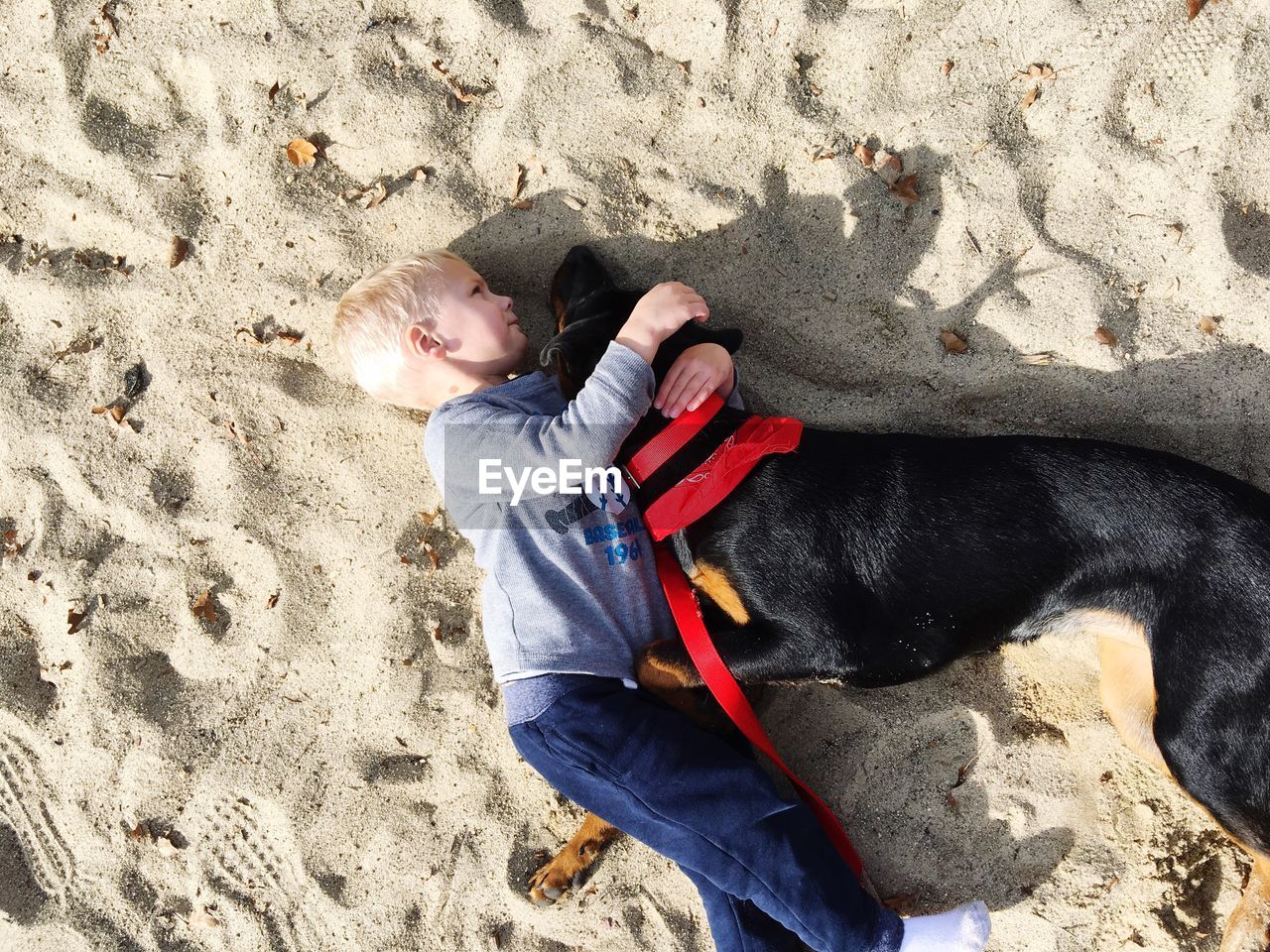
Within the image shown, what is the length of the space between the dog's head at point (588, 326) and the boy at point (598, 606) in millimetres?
86

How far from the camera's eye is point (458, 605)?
12.0 feet

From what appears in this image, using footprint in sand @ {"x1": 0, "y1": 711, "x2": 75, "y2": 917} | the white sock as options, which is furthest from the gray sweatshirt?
footprint in sand @ {"x1": 0, "y1": 711, "x2": 75, "y2": 917}

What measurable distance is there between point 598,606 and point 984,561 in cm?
126

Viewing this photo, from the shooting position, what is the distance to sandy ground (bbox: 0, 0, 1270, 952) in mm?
3336

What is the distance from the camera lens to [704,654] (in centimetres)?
290

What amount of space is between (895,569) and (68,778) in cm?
326

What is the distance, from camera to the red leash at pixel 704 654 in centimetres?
290

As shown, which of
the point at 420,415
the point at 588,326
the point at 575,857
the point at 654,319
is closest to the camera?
the point at 654,319

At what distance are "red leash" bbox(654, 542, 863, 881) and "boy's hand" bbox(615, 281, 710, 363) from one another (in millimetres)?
716

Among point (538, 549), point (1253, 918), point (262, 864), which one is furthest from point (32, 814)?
point (1253, 918)

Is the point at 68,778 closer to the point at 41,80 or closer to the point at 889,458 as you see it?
the point at 41,80

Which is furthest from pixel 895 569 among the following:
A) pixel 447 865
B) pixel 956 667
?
pixel 447 865

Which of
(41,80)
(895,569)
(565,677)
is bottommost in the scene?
(565,677)

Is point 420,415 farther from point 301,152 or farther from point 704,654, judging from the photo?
point 704,654
